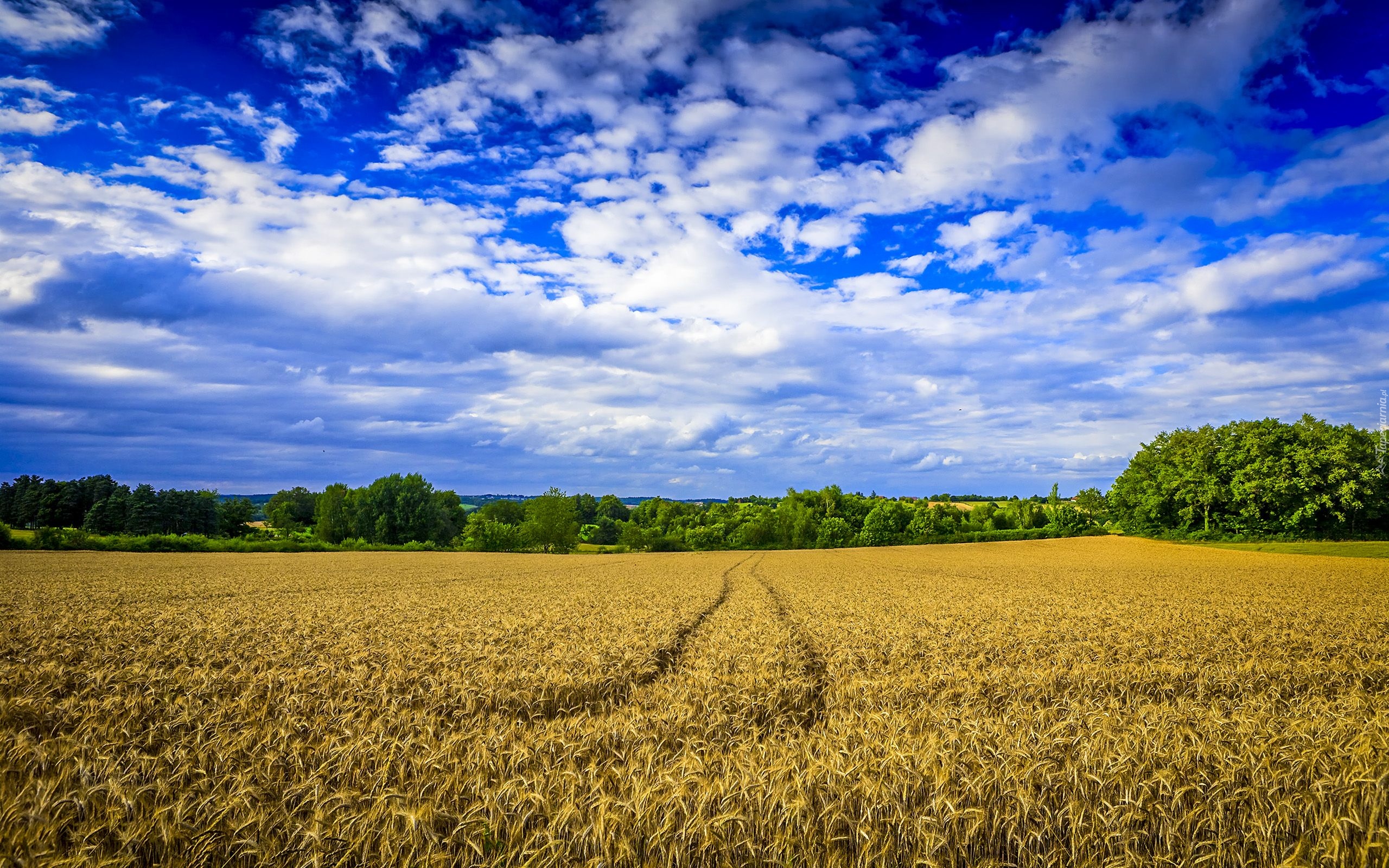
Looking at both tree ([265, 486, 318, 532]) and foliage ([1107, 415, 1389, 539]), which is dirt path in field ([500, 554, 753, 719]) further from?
tree ([265, 486, 318, 532])

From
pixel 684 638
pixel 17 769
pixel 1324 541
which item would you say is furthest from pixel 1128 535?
pixel 17 769

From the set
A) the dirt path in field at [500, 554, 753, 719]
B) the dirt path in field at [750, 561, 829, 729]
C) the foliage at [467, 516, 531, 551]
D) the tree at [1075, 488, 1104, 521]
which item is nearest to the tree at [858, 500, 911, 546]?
the tree at [1075, 488, 1104, 521]

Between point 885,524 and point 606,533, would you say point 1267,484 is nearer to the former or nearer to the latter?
point 885,524

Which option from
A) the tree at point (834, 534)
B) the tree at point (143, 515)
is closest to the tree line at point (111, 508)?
the tree at point (143, 515)

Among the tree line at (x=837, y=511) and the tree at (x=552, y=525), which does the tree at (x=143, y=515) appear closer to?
the tree line at (x=837, y=511)

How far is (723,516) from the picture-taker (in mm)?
111312

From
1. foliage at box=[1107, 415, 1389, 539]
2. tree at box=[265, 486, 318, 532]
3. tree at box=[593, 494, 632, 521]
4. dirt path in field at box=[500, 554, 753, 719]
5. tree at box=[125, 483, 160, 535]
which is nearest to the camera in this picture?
dirt path in field at box=[500, 554, 753, 719]

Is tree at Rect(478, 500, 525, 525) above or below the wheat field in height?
below

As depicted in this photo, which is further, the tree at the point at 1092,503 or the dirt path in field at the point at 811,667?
the tree at the point at 1092,503

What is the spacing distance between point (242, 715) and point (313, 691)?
1030 mm

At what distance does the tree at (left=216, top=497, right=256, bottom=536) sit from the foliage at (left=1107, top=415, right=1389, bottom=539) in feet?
444

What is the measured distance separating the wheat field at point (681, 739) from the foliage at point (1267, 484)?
2435 inches

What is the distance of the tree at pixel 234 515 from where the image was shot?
102 meters

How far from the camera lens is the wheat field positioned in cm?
379
